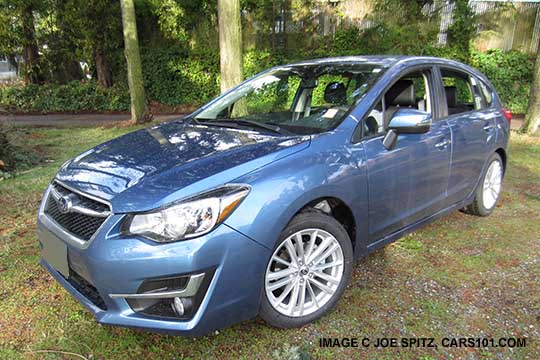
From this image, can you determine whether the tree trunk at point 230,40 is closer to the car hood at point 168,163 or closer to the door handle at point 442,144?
the car hood at point 168,163

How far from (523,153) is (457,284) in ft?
17.1

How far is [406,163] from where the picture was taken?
289 cm

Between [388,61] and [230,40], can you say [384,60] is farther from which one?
[230,40]

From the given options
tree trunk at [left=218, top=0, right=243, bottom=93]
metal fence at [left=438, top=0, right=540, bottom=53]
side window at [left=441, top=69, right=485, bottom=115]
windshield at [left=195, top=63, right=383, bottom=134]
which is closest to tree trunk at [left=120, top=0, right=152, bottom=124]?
tree trunk at [left=218, top=0, right=243, bottom=93]

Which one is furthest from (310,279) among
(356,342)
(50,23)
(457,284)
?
(50,23)

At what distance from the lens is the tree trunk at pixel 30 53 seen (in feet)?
48.4

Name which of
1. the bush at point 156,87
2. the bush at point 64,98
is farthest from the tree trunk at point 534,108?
the bush at point 64,98

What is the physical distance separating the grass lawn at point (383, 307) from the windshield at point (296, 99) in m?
1.23

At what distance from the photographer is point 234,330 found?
2436 millimetres

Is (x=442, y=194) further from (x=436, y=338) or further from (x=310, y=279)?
(x=310, y=279)

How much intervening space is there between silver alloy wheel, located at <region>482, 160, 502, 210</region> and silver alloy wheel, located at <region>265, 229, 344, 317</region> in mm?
2368

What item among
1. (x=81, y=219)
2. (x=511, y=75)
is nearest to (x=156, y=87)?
(x=511, y=75)

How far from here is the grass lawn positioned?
7.53 feet

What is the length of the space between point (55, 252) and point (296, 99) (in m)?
2.19
